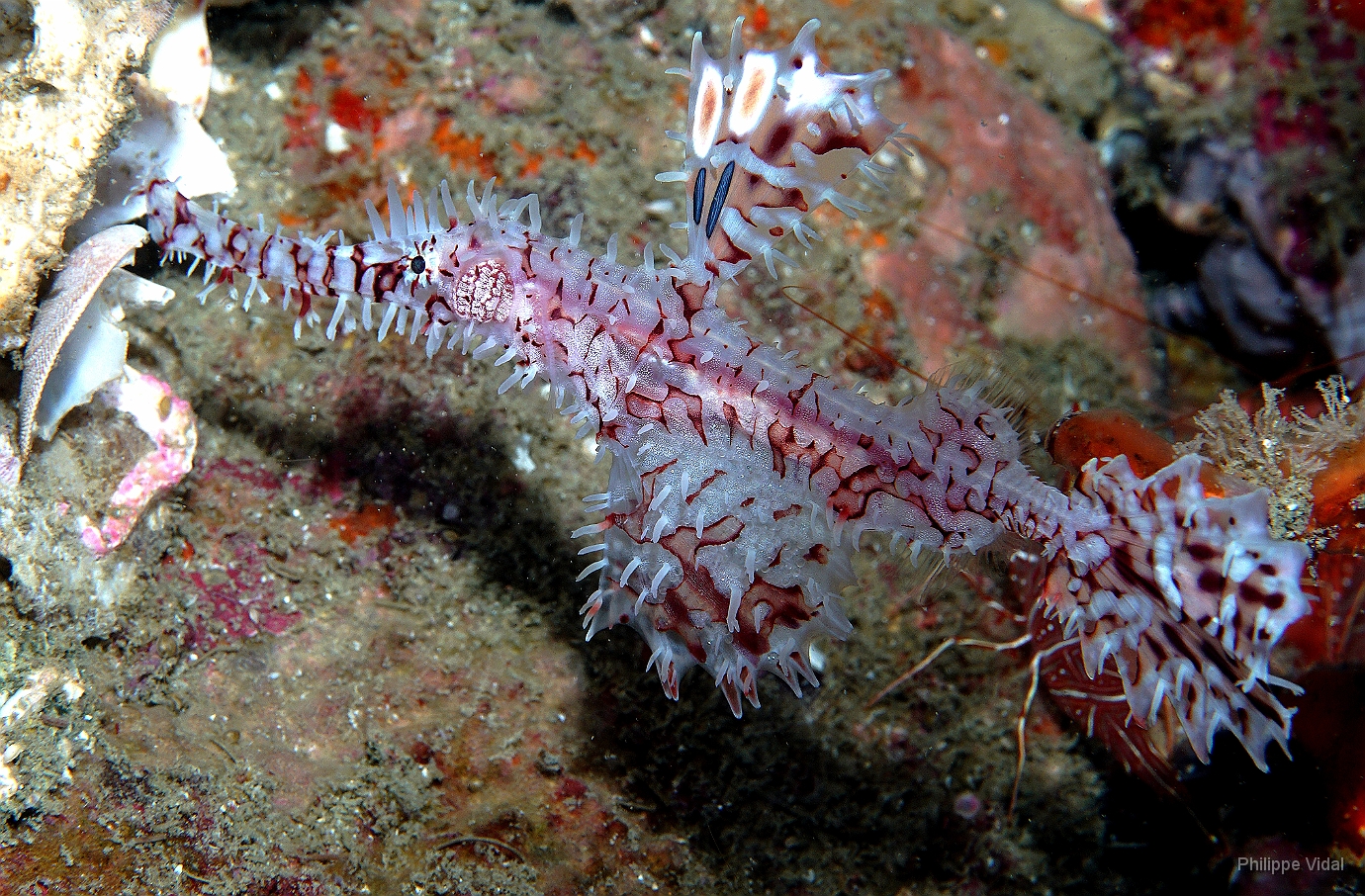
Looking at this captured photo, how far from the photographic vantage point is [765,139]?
8.54 feet

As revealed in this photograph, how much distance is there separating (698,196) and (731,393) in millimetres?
706

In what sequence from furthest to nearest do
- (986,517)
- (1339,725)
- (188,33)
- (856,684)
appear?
(856,684), (1339,725), (188,33), (986,517)

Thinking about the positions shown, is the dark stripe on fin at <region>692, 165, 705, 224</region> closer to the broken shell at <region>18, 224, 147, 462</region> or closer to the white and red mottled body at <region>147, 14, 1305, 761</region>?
the white and red mottled body at <region>147, 14, 1305, 761</region>

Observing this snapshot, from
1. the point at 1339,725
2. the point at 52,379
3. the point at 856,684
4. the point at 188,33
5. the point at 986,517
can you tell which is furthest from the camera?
the point at 856,684

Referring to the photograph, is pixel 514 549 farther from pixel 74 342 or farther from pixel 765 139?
pixel 765 139

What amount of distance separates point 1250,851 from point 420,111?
19.7ft

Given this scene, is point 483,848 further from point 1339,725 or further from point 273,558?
point 1339,725

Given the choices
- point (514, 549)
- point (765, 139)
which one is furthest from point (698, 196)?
point (514, 549)

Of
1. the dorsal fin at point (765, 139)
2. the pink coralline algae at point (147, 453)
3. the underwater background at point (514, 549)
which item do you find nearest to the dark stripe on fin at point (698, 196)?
the dorsal fin at point (765, 139)

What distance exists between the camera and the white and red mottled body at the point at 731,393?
2.52 metres

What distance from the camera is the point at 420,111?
4074 millimetres

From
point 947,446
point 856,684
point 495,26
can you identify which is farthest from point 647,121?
point 856,684

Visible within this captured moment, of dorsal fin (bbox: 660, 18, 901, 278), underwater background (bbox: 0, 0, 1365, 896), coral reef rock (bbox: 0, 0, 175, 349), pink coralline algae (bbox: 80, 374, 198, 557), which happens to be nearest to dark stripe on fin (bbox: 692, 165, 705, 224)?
dorsal fin (bbox: 660, 18, 901, 278)

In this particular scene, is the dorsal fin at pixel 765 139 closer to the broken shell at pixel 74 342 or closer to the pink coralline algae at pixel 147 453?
the broken shell at pixel 74 342
